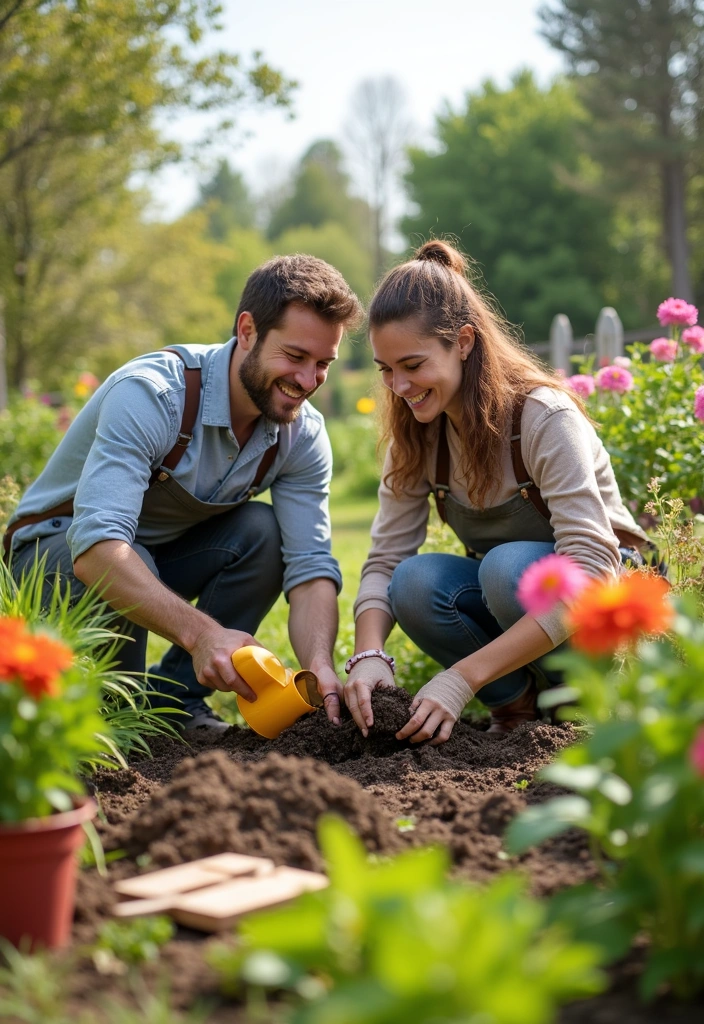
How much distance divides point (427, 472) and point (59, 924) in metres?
2.10

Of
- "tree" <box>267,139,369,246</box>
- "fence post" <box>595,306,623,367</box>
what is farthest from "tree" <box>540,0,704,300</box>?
"tree" <box>267,139,369,246</box>

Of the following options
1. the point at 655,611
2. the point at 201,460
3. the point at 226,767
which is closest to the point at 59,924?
the point at 226,767

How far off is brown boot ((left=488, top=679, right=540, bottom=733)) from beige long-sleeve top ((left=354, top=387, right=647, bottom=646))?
49 centimetres

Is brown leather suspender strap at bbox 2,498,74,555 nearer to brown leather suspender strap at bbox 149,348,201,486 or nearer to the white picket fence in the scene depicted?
brown leather suspender strap at bbox 149,348,201,486

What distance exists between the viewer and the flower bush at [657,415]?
151 inches

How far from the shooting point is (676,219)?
1928cm

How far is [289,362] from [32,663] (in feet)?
6.10

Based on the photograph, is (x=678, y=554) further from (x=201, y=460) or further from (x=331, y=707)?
(x=201, y=460)

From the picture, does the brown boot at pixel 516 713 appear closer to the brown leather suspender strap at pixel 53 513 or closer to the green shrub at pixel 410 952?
the brown leather suspender strap at pixel 53 513

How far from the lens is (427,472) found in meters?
3.33

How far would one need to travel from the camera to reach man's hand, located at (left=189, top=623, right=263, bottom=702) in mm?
2727

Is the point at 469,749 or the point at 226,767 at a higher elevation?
the point at 226,767

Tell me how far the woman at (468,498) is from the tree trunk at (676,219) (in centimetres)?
1717

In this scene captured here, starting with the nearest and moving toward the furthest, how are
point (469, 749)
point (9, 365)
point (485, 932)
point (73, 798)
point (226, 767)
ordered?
point (485, 932)
point (73, 798)
point (226, 767)
point (469, 749)
point (9, 365)
